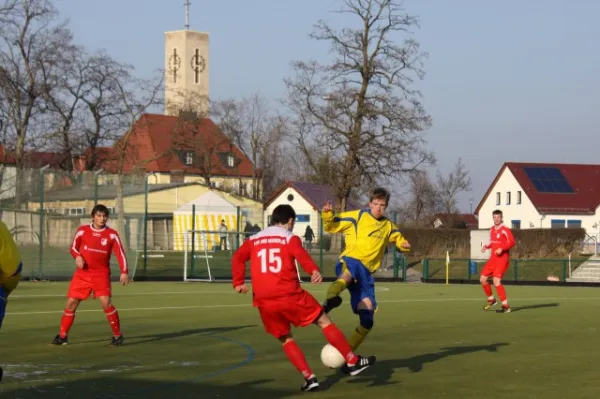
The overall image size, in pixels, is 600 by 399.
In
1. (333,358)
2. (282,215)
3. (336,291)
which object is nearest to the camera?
(282,215)

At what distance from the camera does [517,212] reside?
284ft

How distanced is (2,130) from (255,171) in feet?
147

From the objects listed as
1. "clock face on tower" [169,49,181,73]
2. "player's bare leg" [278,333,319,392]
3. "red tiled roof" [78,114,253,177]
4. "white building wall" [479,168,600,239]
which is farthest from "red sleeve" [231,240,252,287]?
"clock face on tower" [169,49,181,73]

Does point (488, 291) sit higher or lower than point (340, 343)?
lower

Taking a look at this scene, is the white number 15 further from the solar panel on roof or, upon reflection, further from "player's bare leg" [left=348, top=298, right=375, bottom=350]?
the solar panel on roof

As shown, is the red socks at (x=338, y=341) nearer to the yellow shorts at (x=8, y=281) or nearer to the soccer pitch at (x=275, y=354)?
the soccer pitch at (x=275, y=354)

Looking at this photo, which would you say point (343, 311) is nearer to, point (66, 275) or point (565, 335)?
point (565, 335)

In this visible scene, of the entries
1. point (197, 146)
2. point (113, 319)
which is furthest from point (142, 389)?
point (197, 146)

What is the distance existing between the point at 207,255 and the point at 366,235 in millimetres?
25365

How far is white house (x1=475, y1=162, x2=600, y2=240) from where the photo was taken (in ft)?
271

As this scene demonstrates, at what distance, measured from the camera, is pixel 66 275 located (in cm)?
3222

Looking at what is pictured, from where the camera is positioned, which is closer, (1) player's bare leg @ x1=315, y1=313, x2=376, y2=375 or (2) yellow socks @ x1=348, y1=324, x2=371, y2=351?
(1) player's bare leg @ x1=315, y1=313, x2=376, y2=375

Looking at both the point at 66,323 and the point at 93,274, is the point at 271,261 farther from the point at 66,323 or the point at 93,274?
the point at 66,323

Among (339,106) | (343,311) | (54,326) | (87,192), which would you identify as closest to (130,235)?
(87,192)
